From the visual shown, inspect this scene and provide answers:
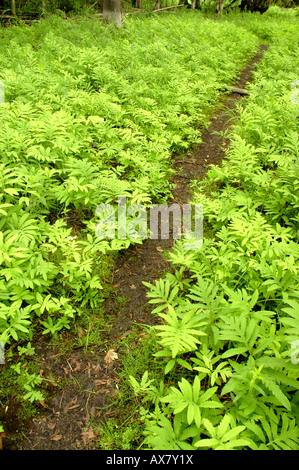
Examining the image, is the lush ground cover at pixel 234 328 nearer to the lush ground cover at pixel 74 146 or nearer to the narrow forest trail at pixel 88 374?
the narrow forest trail at pixel 88 374

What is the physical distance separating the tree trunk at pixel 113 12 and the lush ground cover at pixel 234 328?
8.98 m

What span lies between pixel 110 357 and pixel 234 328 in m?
1.25

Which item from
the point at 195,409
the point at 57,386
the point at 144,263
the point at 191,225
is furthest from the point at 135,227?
the point at 195,409

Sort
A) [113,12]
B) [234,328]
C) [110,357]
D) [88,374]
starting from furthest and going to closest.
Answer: [113,12], [110,357], [88,374], [234,328]

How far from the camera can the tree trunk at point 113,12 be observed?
1098 centimetres

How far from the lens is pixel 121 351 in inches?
117

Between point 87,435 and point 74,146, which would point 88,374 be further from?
point 74,146

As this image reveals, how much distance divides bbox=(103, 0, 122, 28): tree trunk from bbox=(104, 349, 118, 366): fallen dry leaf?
11.9 meters

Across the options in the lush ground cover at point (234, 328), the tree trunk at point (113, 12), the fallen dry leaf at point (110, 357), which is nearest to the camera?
the lush ground cover at point (234, 328)

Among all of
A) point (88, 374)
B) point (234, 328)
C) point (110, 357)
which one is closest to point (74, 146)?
point (110, 357)

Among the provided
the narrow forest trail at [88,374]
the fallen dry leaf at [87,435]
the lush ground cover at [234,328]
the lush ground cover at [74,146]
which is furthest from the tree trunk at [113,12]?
the fallen dry leaf at [87,435]

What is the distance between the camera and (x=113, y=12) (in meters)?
11.1

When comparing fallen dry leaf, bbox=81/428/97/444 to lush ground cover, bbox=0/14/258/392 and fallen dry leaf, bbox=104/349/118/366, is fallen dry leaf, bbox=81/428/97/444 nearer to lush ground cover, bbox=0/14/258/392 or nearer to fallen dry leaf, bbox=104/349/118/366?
fallen dry leaf, bbox=104/349/118/366
